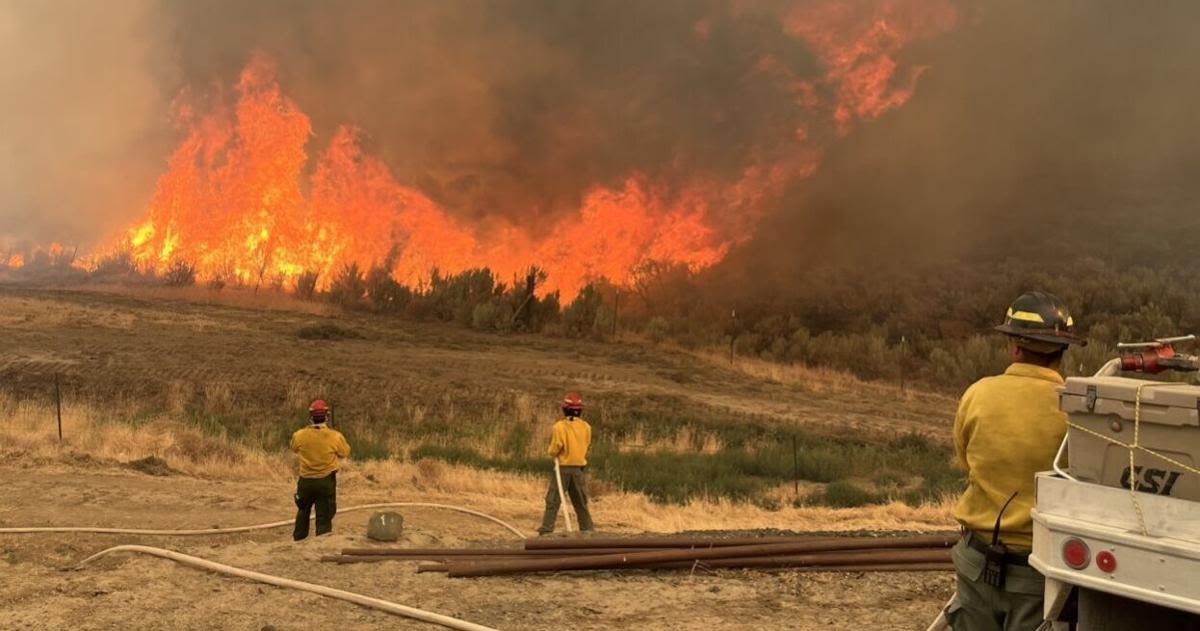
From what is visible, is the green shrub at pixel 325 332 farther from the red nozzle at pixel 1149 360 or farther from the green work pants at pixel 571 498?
the red nozzle at pixel 1149 360

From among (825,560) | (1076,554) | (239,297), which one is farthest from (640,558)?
(239,297)

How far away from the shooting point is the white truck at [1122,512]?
284 centimetres

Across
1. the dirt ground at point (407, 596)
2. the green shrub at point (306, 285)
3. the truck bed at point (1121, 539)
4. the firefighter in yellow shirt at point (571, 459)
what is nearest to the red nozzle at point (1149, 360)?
the truck bed at point (1121, 539)

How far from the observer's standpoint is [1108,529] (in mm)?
2949

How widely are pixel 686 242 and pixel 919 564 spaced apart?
34812 mm

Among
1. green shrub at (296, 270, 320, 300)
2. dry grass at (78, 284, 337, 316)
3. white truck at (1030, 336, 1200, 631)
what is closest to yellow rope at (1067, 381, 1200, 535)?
white truck at (1030, 336, 1200, 631)

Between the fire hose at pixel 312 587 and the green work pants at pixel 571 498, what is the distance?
3.73 meters

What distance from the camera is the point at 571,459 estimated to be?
32.3 feet

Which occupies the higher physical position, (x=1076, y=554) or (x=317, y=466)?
(x=1076, y=554)

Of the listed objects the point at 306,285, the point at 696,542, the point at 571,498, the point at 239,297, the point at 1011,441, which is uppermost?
the point at 306,285

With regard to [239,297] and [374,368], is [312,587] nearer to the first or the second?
[374,368]

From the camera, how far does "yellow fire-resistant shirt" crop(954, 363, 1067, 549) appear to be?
3.39 m

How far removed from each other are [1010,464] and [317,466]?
22.8ft

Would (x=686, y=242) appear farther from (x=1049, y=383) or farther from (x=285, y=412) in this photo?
(x=1049, y=383)
